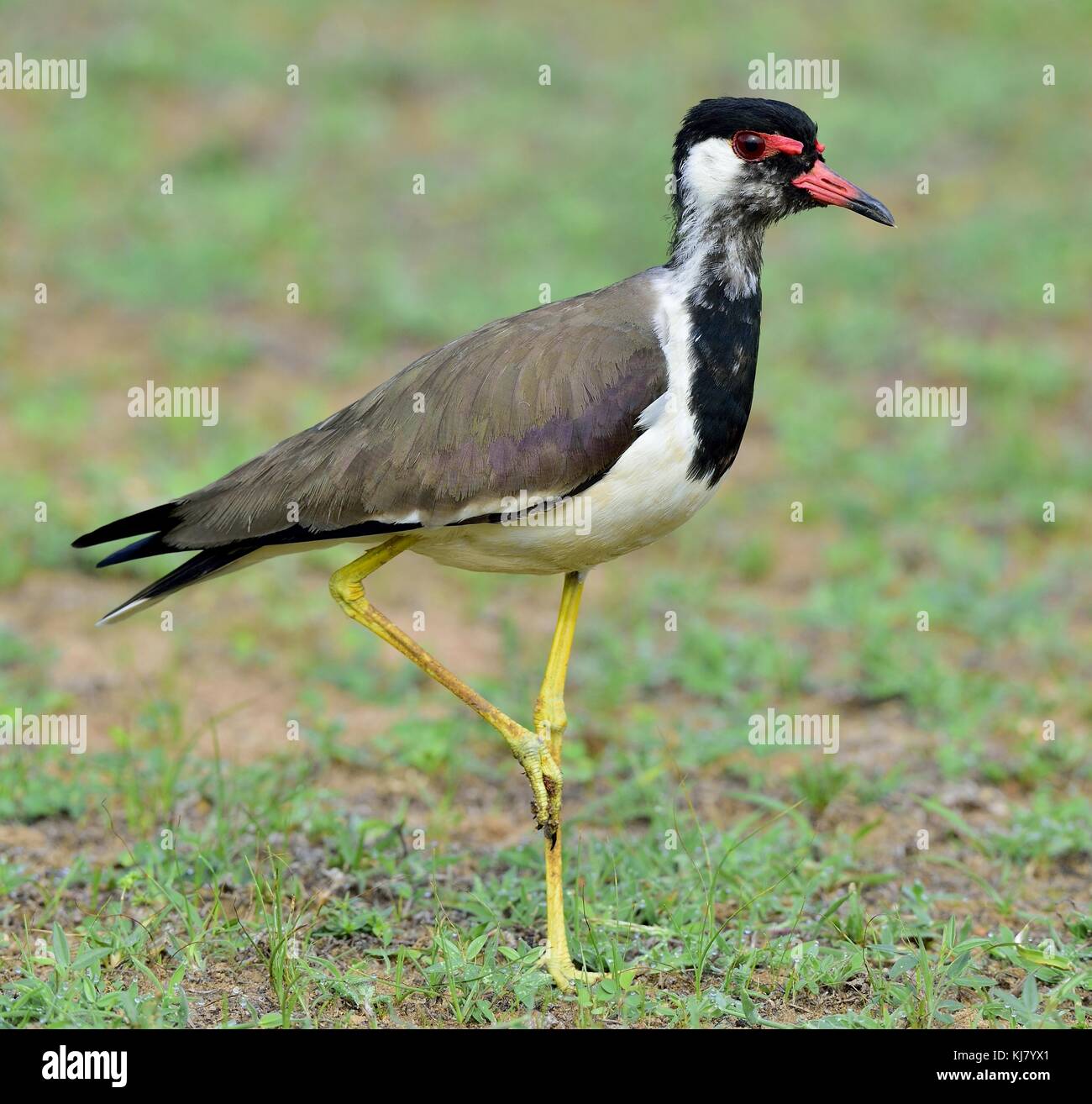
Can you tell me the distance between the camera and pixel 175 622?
23.6 ft

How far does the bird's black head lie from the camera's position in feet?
14.8

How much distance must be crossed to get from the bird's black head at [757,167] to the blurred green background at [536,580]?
2.53 feet

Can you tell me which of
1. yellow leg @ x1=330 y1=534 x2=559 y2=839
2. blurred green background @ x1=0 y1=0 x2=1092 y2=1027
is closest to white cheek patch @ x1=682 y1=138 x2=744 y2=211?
blurred green background @ x1=0 y1=0 x2=1092 y2=1027
